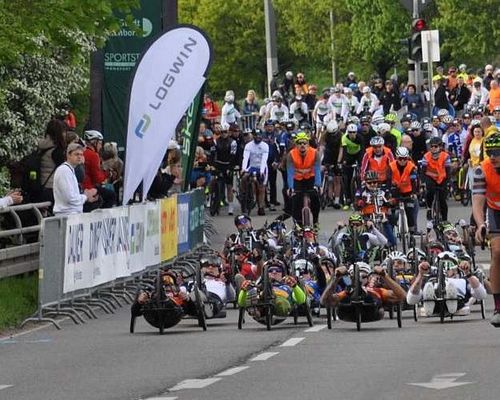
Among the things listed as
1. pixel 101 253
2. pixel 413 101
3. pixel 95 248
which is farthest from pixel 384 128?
pixel 95 248

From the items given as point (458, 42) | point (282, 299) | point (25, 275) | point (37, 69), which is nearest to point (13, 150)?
point (37, 69)

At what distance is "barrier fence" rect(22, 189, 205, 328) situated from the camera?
71.9 feet

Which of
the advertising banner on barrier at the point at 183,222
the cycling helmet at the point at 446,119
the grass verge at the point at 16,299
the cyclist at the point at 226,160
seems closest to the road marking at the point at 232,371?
the grass verge at the point at 16,299

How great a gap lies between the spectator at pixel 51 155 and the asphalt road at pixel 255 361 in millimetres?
3189

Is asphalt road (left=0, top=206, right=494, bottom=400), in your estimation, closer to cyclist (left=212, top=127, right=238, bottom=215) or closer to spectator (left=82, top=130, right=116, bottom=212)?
spectator (left=82, top=130, right=116, bottom=212)

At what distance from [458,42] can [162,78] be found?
58545 millimetres

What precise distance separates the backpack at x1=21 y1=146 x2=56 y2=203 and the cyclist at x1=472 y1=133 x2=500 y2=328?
26.1ft

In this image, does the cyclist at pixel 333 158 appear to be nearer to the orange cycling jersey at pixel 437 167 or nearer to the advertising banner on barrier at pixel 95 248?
the orange cycling jersey at pixel 437 167

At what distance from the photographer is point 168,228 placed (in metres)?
28.4

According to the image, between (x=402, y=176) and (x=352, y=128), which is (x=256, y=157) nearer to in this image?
(x=352, y=128)

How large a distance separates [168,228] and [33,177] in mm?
3784

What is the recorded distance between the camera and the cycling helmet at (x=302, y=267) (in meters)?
22.3

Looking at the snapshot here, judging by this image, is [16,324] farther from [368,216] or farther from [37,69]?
[37,69]

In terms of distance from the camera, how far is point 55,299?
2206 centimetres
